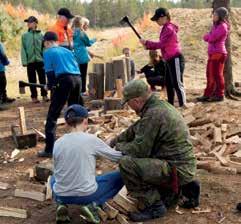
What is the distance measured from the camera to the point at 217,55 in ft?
35.1

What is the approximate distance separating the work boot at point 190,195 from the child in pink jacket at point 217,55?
18.2ft

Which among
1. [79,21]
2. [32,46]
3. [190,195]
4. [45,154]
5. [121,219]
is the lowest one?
[45,154]

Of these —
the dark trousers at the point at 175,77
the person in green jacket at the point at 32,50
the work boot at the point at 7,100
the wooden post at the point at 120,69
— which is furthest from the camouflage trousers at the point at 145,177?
the work boot at the point at 7,100

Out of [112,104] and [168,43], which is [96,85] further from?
[168,43]

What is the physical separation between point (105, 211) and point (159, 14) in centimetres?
517

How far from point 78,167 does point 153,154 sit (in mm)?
792

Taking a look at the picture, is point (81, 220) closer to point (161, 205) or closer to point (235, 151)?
point (161, 205)

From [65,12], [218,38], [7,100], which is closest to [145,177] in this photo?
[65,12]

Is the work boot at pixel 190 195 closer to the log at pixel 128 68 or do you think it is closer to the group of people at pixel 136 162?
the group of people at pixel 136 162

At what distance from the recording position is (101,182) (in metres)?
5.32

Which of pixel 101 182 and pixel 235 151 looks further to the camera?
pixel 235 151

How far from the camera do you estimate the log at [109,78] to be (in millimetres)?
11539

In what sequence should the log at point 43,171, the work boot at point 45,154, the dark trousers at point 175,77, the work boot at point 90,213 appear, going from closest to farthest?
the work boot at point 90,213, the log at point 43,171, the work boot at point 45,154, the dark trousers at point 175,77

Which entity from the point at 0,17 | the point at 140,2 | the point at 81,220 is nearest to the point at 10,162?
the point at 81,220
